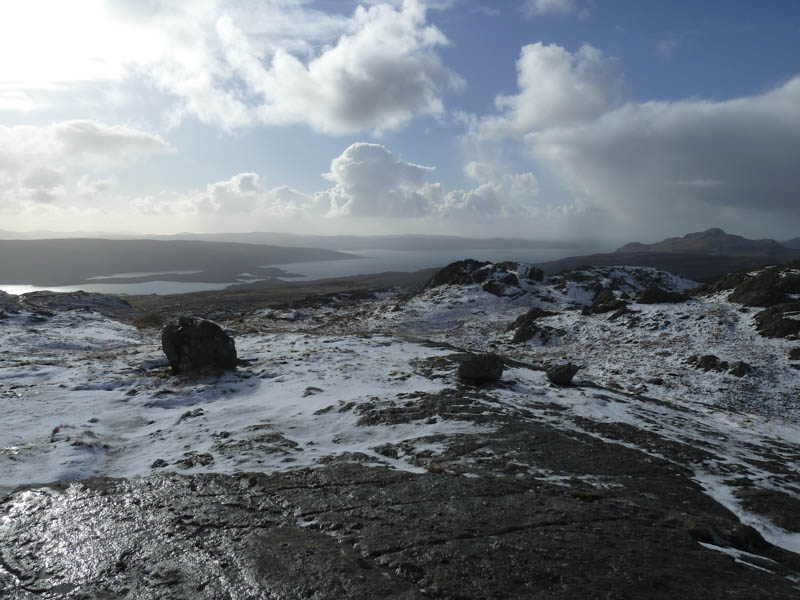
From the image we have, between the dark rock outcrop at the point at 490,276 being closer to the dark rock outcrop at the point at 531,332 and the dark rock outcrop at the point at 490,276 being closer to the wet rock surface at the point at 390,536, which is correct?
the dark rock outcrop at the point at 531,332

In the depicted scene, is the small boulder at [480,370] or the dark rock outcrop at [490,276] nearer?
the small boulder at [480,370]

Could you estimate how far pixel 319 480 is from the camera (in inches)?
336

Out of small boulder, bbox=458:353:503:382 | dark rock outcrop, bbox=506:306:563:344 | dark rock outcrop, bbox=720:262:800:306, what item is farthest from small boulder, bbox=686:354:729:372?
small boulder, bbox=458:353:503:382

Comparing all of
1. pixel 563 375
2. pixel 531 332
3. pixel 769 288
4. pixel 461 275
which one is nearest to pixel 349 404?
pixel 563 375

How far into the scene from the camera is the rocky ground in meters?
5.54

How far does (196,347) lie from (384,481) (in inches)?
502

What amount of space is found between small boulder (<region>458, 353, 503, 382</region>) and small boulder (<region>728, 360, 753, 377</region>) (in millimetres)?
16076

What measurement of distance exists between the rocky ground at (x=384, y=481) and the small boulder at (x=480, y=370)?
0.54 meters

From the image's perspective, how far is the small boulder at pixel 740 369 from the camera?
22669 millimetres

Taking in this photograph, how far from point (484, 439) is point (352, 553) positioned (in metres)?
5.46

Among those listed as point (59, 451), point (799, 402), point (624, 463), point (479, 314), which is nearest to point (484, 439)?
point (624, 463)

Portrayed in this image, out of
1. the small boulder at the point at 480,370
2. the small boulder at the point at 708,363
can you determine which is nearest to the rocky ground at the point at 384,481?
the small boulder at the point at 480,370

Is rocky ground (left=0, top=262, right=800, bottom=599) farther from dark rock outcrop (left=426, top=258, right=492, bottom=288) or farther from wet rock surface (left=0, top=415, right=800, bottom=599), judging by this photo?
dark rock outcrop (left=426, top=258, right=492, bottom=288)

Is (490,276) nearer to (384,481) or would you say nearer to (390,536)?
(384,481)
